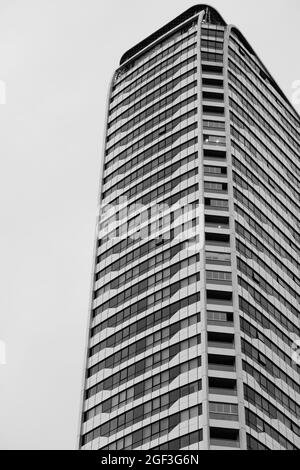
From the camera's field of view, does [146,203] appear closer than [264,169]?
Yes

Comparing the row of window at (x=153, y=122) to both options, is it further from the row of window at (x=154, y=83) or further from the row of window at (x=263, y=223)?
the row of window at (x=263, y=223)

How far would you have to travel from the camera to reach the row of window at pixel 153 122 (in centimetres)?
12875

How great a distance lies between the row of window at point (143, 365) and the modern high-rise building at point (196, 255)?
17 centimetres

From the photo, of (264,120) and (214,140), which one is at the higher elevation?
(264,120)

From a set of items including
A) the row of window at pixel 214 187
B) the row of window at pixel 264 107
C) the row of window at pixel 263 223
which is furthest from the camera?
the row of window at pixel 264 107

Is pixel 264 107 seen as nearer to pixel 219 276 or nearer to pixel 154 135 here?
pixel 154 135

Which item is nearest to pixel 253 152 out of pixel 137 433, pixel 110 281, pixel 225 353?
pixel 110 281

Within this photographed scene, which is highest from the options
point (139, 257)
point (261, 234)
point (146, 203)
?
point (146, 203)

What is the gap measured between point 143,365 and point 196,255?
15504mm

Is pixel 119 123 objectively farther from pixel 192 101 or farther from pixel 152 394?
pixel 152 394

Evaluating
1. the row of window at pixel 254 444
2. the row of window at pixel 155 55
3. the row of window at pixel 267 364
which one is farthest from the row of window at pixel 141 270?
the row of window at pixel 155 55

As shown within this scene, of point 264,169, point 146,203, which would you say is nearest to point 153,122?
point 146,203

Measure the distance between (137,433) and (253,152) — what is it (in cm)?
4791

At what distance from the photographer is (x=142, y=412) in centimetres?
10081
